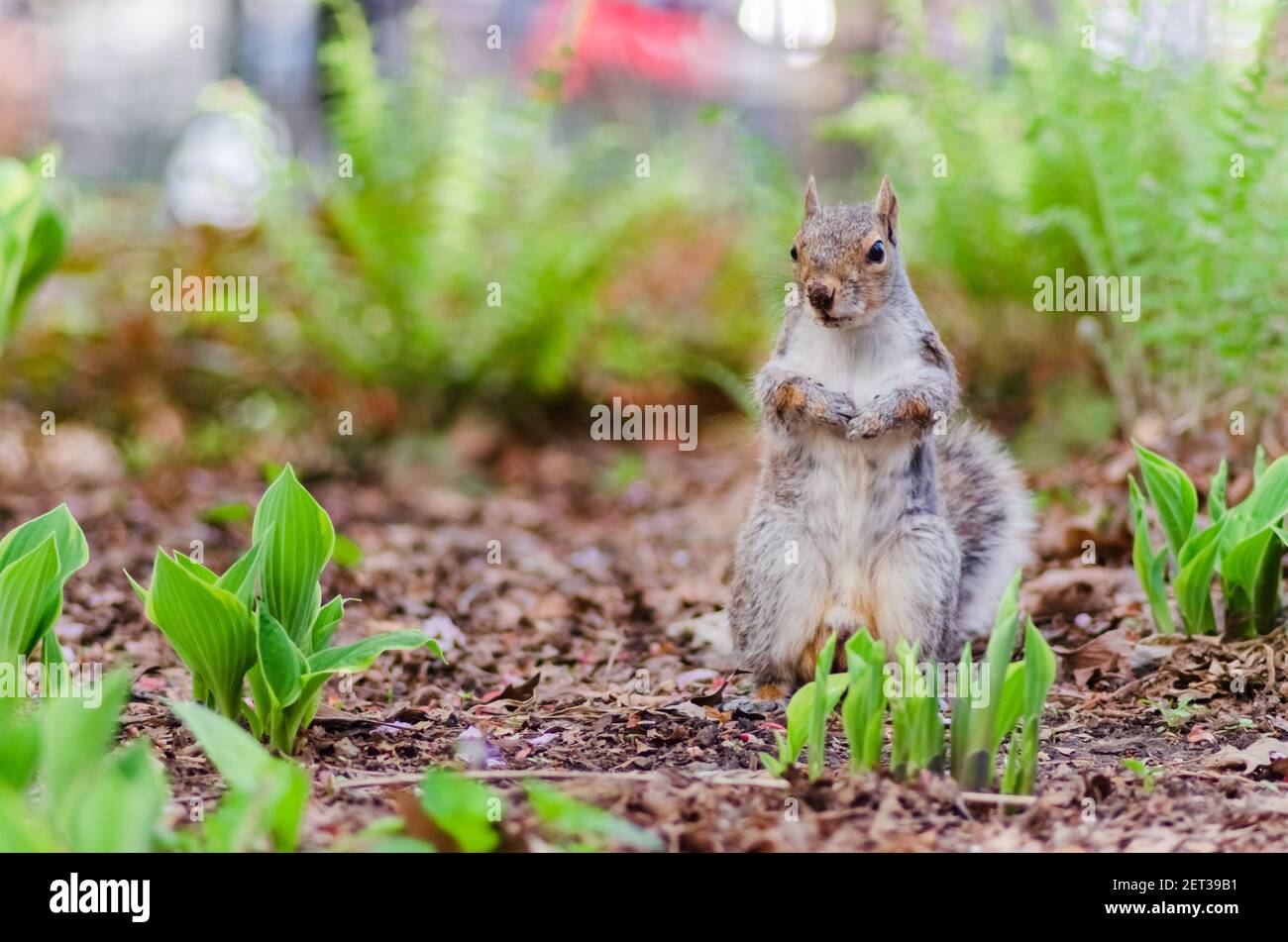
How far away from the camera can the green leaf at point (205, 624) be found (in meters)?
2.83

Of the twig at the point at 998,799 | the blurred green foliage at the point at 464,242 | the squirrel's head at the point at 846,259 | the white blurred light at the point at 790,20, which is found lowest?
the twig at the point at 998,799

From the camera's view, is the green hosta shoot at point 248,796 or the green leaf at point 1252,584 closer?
the green hosta shoot at point 248,796

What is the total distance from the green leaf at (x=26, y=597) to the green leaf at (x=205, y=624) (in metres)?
0.27

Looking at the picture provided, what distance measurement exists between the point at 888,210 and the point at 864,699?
1.41 metres

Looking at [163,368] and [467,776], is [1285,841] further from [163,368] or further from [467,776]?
[163,368]

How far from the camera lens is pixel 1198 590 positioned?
12.3 ft

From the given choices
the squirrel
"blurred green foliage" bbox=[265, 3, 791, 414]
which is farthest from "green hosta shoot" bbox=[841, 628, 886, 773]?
"blurred green foliage" bbox=[265, 3, 791, 414]

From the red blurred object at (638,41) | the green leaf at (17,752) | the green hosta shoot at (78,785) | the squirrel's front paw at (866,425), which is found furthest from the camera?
the red blurred object at (638,41)

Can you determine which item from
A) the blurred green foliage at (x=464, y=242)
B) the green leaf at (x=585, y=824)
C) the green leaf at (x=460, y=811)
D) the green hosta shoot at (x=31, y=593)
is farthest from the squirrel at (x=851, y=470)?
the blurred green foliage at (x=464, y=242)

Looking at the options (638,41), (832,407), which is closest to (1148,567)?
(832,407)

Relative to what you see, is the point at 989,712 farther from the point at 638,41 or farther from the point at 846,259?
the point at 638,41

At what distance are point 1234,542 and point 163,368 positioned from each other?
5165mm

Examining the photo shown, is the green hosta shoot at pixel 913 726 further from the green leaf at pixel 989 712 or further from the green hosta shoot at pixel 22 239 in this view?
the green hosta shoot at pixel 22 239

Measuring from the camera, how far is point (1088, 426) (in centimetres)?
595
